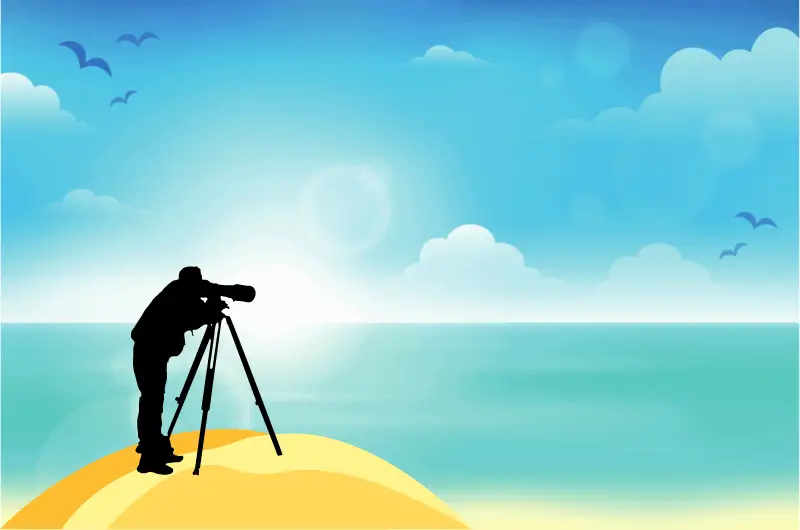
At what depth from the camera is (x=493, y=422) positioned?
20.9 meters

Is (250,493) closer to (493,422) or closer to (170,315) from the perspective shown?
(170,315)

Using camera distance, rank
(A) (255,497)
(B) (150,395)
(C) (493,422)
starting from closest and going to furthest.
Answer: (A) (255,497) → (B) (150,395) → (C) (493,422)

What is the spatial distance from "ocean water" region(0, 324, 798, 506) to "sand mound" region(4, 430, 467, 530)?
2377mm

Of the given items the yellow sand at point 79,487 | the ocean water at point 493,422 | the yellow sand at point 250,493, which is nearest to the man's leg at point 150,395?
the yellow sand at point 250,493

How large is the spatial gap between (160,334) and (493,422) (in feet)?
56.1

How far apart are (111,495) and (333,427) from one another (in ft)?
51.5

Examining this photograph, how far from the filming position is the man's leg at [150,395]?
15.5 ft

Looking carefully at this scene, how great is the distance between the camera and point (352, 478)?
4777 mm

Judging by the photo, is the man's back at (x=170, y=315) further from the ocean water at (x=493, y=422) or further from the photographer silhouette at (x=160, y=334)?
the ocean water at (x=493, y=422)

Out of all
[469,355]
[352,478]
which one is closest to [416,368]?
[469,355]

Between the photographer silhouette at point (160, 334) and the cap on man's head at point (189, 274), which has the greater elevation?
the cap on man's head at point (189, 274)

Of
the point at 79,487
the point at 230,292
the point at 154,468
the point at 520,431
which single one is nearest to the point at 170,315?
the point at 230,292

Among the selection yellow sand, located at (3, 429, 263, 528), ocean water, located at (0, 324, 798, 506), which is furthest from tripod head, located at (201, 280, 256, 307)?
ocean water, located at (0, 324, 798, 506)

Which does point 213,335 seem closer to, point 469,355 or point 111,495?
point 111,495
